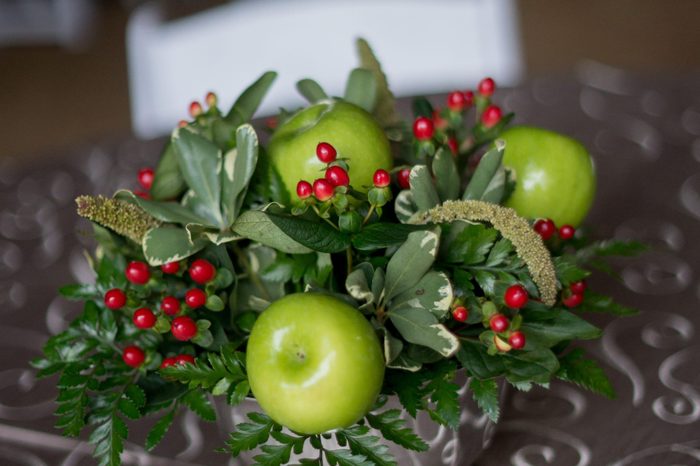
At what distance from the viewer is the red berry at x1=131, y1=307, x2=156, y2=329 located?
454 mm

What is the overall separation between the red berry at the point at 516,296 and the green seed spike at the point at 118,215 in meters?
0.21

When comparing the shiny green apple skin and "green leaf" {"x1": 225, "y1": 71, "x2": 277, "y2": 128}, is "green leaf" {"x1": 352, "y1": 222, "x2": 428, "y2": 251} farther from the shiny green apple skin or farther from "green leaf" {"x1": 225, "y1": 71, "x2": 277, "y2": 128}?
"green leaf" {"x1": 225, "y1": 71, "x2": 277, "y2": 128}

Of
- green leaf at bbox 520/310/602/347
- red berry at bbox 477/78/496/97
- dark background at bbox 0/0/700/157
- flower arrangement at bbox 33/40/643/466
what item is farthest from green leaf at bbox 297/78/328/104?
dark background at bbox 0/0/700/157

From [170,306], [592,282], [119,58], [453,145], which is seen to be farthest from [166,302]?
[119,58]

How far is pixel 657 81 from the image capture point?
1.01 meters

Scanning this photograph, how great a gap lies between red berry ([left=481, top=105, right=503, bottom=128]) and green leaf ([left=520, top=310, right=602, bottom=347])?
0.15m

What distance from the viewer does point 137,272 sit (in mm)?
473

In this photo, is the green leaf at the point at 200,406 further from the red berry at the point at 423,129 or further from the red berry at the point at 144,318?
the red berry at the point at 423,129

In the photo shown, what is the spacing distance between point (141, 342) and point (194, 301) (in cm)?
6

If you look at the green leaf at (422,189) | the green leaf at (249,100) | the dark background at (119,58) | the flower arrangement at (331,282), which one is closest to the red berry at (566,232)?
the flower arrangement at (331,282)

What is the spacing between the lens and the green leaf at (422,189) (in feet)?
1.44

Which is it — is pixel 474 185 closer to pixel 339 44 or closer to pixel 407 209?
pixel 407 209

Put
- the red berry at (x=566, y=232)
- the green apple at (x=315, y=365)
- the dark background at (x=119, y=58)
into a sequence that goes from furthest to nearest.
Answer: the dark background at (x=119, y=58) → the red berry at (x=566, y=232) → the green apple at (x=315, y=365)

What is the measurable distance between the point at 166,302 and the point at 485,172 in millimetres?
197
